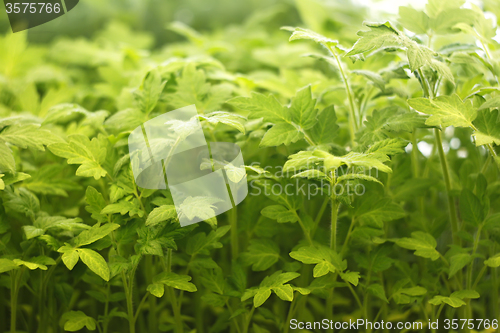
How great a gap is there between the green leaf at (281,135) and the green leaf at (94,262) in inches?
13.8

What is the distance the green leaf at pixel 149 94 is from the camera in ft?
2.64

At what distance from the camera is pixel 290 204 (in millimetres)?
742

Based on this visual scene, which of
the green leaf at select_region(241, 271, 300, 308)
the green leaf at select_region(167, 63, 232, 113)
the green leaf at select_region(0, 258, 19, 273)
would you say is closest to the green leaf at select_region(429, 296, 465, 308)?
the green leaf at select_region(241, 271, 300, 308)

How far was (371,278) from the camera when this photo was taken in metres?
0.76

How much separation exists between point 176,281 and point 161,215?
0.13 m

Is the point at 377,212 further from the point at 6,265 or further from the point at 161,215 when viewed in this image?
the point at 6,265

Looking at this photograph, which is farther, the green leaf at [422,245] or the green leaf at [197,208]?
the green leaf at [422,245]

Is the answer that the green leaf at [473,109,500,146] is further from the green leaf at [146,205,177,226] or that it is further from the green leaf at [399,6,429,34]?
the green leaf at [146,205,177,226]

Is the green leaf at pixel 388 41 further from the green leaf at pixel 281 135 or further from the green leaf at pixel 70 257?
the green leaf at pixel 70 257

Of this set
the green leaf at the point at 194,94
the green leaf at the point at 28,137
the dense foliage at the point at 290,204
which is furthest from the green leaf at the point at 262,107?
the green leaf at the point at 28,137

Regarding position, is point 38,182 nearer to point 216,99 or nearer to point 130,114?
point 130,114

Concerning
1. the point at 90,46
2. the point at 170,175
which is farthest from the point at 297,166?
the point at 90,46

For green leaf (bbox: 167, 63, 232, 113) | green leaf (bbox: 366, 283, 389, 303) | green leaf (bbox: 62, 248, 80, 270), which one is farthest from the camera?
green leaf (bbox: 167, 63, 232, 113)

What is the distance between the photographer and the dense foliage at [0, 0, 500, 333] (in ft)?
2.14
